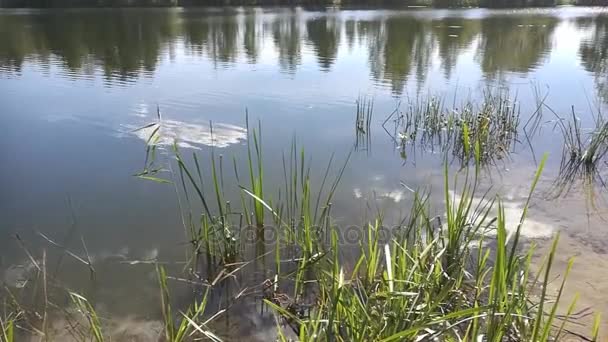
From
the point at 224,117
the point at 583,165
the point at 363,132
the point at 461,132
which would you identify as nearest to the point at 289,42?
the point at 224,117

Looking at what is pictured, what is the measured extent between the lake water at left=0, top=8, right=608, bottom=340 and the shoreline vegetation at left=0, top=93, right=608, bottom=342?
8.4 inches

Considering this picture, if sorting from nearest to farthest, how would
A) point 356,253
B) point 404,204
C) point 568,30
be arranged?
point 356,253 < point 404,204 < point 568,30

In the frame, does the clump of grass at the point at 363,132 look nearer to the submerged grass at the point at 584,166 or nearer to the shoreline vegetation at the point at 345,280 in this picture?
the shoreline vegetation at the point at 345,280

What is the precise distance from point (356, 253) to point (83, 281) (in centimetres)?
183

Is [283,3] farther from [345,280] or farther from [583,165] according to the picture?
[345,280]

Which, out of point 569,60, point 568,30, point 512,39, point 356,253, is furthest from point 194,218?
point 568,30

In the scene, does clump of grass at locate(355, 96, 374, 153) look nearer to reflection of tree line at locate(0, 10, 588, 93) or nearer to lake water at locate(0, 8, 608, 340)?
lake water at locate(0, 8, 608, 340)

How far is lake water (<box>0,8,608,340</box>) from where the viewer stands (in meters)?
3.76

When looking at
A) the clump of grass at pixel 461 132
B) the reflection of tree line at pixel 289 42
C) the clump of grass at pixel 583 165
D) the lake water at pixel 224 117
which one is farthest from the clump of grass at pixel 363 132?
the reflection of tree line at pixel 289 42

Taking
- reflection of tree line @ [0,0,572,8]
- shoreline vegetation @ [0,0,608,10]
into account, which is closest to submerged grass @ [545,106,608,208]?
shoreline vegetation @ [0,0,608,10]

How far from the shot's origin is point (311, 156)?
5652 millimetres

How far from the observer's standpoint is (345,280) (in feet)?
10.1

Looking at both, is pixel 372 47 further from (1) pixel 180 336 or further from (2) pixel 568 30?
(1) pixel 180 336

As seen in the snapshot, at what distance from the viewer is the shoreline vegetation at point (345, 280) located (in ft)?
6.52
